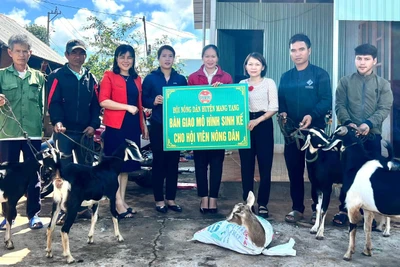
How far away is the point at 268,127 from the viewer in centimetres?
A: 464

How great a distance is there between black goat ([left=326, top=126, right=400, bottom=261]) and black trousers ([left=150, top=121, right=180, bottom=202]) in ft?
6.26

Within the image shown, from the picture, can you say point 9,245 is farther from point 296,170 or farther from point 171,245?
point 296,170

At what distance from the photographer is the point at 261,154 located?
15.3ft

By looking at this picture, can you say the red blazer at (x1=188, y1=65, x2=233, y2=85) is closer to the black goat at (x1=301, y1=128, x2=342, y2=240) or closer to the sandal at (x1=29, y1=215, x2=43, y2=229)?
the black goat at (x1=301, y1=128, x2=342, y2=240)

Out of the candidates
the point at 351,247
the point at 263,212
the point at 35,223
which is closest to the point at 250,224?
the point at 351,247

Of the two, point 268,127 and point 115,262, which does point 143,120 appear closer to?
point 268,127

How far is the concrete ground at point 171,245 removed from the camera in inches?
137

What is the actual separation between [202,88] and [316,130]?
1355mm

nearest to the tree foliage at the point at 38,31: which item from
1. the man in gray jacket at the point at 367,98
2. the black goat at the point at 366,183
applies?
the man in gray jacket at the point at 367,98

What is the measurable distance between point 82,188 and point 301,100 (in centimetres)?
253

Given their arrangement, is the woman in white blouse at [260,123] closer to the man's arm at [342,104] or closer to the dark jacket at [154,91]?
the man's arm at [342,104]

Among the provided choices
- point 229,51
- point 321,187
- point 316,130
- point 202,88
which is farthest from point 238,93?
point 229,51

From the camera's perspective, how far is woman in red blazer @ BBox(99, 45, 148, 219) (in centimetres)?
453

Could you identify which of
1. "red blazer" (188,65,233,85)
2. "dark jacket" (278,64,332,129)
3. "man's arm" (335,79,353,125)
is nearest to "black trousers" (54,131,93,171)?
"red blazer" (188,65,233,85)
